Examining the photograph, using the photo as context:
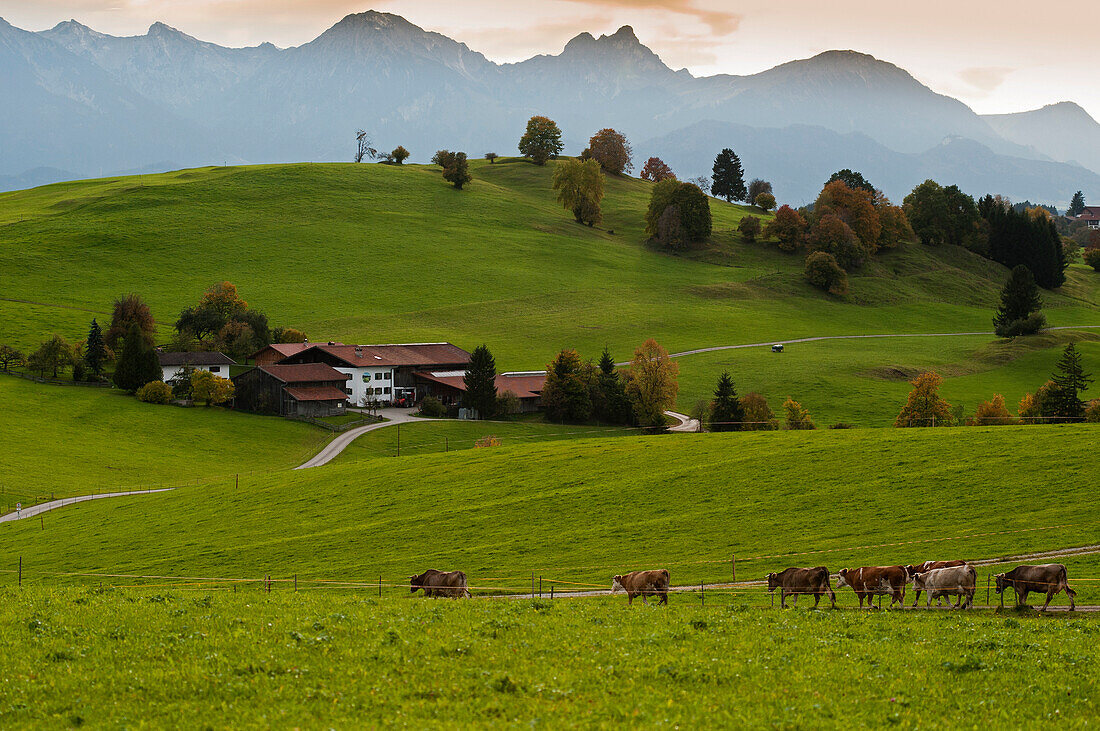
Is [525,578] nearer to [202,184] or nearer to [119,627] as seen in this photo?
[119,627]

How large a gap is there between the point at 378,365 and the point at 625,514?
68.0m

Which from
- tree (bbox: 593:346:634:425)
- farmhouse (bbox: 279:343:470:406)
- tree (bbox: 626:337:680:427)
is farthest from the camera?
farmhouse (bbox: 279:343:470:406)

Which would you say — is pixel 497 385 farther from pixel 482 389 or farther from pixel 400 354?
pixel 400 354

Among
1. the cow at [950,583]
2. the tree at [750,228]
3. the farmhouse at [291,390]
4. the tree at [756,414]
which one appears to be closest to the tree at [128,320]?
the farmhouse at [291,390]

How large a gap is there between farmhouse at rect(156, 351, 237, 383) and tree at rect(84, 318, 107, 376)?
19.9ft

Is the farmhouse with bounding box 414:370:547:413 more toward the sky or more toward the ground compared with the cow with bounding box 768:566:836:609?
more toward the sky

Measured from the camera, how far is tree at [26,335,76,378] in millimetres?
99188

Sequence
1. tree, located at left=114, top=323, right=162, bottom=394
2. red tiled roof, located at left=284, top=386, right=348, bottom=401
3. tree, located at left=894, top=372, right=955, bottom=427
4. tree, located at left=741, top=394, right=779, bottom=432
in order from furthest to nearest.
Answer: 1. tree, located at left=114, top=323, right=162, bottom=394
2. red tiled roof, located at left=284, top=386, right=348, bottom=401
3. tree, located at left=741, top=394, right=779, bottom=432
4. tree, located at left=894, top=372, right=955, bottom=427

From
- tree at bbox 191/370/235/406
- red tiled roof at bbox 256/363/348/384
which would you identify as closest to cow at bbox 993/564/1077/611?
red tiled roof at bbox 256/363/348/384

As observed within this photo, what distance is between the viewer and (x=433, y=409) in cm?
9919

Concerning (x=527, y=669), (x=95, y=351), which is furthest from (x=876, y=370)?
(x=527, y=669)

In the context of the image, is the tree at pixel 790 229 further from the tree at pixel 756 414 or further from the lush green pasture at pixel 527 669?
the lush green pasture at pixel 527 669

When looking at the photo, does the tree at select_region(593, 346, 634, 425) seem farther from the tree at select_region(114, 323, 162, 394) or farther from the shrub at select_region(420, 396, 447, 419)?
Result: the tree at select_region(114, 323, 162, 394)

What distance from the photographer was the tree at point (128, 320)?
10844cm
